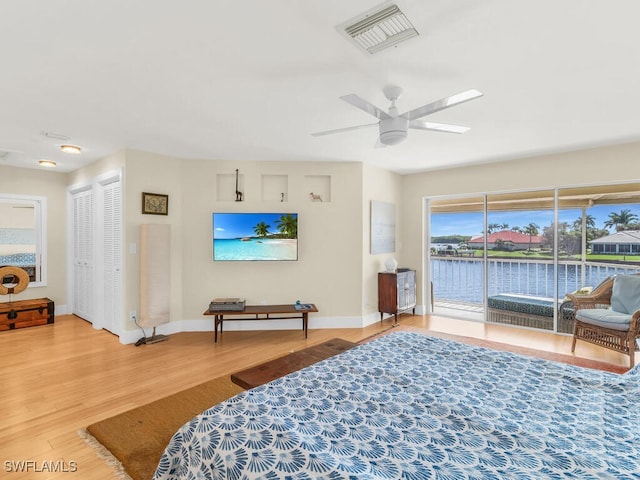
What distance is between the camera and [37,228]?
17.6 feet

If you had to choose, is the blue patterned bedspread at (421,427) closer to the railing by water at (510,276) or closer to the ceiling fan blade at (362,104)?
the ceiling fan blade at (362,104)

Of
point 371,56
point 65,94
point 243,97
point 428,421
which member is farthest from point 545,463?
point 65,94

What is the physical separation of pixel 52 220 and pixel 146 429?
492 centimetres

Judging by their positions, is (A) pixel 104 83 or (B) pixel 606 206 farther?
(B) pixel 606 206

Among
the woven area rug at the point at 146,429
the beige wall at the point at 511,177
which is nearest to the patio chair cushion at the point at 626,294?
the beige wall at the point at 511,177

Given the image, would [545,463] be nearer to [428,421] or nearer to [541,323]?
[428,421]

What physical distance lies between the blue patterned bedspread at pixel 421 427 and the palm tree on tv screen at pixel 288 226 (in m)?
3.02

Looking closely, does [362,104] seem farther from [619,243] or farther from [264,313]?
[619,243]

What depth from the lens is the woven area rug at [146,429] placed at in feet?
6.42

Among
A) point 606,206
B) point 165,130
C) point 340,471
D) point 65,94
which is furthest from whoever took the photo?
point 606,206

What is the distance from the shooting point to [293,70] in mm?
2232

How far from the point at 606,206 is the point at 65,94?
602cm

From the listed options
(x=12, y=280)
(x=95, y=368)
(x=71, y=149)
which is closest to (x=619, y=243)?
(x=95, y=368)

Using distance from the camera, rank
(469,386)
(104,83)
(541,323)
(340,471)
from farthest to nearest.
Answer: (541,323), (104,83), (469,386), (340,471)
